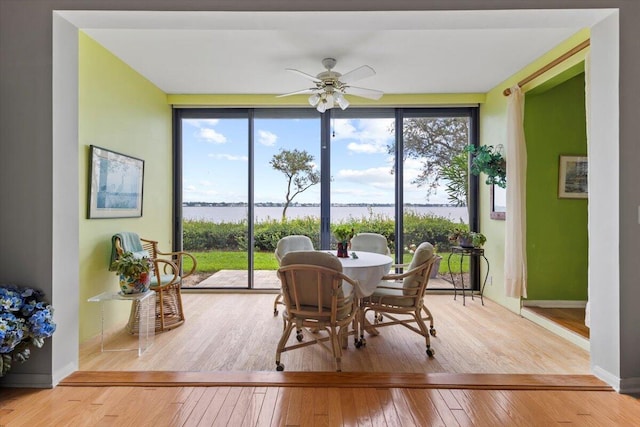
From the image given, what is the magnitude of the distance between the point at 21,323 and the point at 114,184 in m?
1.86

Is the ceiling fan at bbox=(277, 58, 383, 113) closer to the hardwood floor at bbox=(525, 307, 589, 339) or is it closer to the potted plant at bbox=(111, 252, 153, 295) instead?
the potted plant at bbox=(111, 252, 153, 295)

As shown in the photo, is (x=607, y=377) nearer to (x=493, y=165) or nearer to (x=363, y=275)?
(x=363, y=275)

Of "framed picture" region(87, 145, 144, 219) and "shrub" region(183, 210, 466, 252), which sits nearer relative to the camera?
"framed picture" region(87, 145, 144, 219)

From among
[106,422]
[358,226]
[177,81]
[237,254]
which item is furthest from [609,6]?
[237,254]

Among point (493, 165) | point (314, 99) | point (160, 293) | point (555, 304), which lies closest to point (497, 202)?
point (493, 165)

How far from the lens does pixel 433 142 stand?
5133 millimetres

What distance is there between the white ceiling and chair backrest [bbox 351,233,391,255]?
195 centimetres

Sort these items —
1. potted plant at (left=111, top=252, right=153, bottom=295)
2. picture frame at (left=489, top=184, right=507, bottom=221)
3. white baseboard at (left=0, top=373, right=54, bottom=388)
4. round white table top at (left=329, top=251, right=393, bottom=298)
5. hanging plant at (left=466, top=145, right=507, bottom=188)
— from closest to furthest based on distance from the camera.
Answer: white baseboard at (left=0, top=373, right=54, bottom=388) < round white table top at (left=329, top=251, right=393, bottom=298) < potted plant at (left=111, top=252, right=153, bottom=295) < hanging plant at (left=466, top=145, right=507, bottom=188) < picture frame at (left=489, top=184, right=507, bottom=221)

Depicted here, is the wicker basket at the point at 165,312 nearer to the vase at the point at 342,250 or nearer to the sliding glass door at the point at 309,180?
the sliding glass door at the point at 309,180

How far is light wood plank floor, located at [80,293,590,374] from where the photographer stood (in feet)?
8.75

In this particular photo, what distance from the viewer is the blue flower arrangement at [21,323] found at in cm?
196

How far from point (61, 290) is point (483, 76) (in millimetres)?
4732

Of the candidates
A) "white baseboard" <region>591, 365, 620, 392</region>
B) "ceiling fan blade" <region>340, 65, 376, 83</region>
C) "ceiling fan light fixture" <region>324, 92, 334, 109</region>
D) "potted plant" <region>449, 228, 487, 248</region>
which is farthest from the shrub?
"white baseboard" <region>591, 365, 620, 392</region>

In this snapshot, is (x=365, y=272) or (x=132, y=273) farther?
(x=132, y=273)
